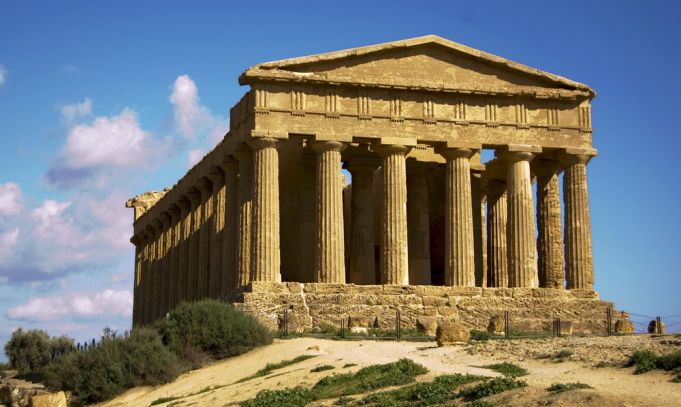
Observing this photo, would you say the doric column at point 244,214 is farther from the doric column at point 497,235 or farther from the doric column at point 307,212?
the doric column at point 497,235

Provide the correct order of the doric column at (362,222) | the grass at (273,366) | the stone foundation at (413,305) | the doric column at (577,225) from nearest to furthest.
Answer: the grass at (273,366), the stone foundation at (413,305), the doric column at (577,225), the doric column at (362,222)

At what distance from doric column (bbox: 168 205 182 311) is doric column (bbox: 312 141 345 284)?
49.7ft

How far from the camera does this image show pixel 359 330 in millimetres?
35781

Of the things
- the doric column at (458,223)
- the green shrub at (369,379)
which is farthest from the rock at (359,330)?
the green shrub at (369,379)

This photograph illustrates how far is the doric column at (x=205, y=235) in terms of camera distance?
48.9 meters

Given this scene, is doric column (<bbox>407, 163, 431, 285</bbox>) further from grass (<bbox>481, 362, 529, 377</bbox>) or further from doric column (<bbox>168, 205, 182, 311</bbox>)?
grass (<bbox>481, 362, 529, 377</bbox>)

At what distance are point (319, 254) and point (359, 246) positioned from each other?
18.1 feet

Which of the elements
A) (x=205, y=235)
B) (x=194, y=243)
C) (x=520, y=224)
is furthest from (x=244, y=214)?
(x=194, y=243)

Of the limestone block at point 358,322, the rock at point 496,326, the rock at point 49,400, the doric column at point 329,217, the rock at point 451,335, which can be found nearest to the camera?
the rock at point 451,335

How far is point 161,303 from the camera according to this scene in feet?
190

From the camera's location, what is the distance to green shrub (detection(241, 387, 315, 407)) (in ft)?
79.7

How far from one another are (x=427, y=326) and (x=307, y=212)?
12.6 metres

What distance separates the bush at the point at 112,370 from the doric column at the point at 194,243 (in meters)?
17.8

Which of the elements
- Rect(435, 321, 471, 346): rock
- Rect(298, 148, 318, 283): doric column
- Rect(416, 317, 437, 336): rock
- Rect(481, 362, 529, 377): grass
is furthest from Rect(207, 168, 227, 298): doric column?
Rect(481, 362, 529, 377): grass
